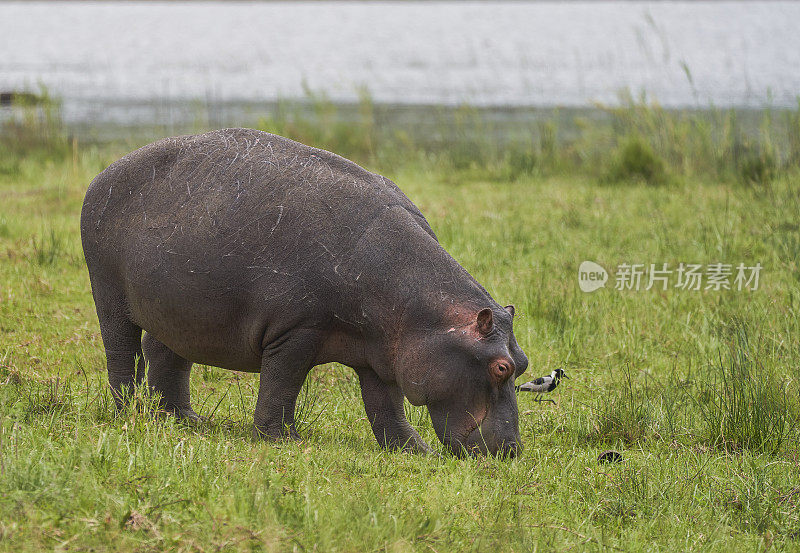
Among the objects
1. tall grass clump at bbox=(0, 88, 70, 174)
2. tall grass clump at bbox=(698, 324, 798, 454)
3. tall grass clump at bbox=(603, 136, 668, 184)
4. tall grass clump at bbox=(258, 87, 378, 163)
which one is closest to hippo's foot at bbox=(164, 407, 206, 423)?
tall grass clump at bbox=(698, 324, 798, 454)

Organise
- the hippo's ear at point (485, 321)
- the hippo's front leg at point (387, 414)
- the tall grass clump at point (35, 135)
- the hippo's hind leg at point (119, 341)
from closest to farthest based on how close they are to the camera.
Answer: the hippo's ear at point (485, 321)
the hippo's front leg at point (387, 414)
the hippo's hind leg at point (119, 341)
the tall grass clump at point (35, 135)

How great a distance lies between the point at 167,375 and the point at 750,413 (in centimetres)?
294

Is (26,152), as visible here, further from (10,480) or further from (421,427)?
(10,480)

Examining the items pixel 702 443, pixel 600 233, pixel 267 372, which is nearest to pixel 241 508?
pixel 267 372

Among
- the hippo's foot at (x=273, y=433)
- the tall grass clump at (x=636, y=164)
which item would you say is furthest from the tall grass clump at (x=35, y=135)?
the hippo's foot at (x=273, y=433)

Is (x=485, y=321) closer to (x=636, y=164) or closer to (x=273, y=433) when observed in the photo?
(x=273, y=433)

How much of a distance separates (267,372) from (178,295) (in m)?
0.51

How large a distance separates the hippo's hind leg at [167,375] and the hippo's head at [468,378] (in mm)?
1449

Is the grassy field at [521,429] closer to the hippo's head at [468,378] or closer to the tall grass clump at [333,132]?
the hippo's head at [468,378]

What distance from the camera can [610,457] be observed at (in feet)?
14.9

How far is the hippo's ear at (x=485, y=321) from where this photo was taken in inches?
151

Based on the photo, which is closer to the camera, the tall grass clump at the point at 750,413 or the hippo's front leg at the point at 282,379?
the hippo's front leg at the point at 282,379

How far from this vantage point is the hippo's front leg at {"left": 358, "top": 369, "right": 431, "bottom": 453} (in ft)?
14.6

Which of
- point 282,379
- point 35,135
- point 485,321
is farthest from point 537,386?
point 35,135
